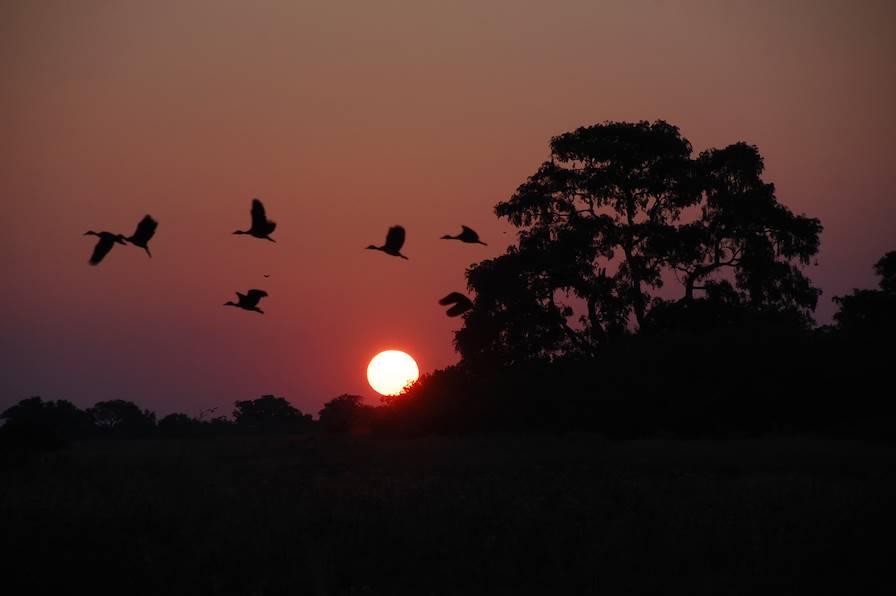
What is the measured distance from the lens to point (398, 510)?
18.2 meters

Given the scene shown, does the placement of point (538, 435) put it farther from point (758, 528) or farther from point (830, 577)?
point (830, 577)

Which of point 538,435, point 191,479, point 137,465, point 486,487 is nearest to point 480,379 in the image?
point 538,435

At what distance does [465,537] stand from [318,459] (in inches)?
649

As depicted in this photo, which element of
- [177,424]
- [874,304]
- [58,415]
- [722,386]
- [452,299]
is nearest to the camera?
[452,299]

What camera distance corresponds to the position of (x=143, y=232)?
39.6ft

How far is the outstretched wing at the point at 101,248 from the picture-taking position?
11.9m

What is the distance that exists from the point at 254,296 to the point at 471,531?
532 cm

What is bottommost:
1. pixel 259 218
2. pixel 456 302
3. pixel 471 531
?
pixel 471 531

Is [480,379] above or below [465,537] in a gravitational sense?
above

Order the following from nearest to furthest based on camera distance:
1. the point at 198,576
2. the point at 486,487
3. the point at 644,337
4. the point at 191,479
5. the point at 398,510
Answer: the point at 198,576 < the point at 398,510 < the point at 486,487 < the point at 191,479 < the point at 644,337

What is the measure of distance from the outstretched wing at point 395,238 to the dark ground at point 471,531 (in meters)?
4.69

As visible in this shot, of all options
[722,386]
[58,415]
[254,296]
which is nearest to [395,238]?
[254,296]

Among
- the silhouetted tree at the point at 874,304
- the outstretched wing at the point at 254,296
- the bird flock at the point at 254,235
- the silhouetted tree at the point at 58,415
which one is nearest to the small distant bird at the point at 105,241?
the bird flock at the point at 254,235

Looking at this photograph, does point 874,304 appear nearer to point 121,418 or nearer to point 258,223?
point 258,223
